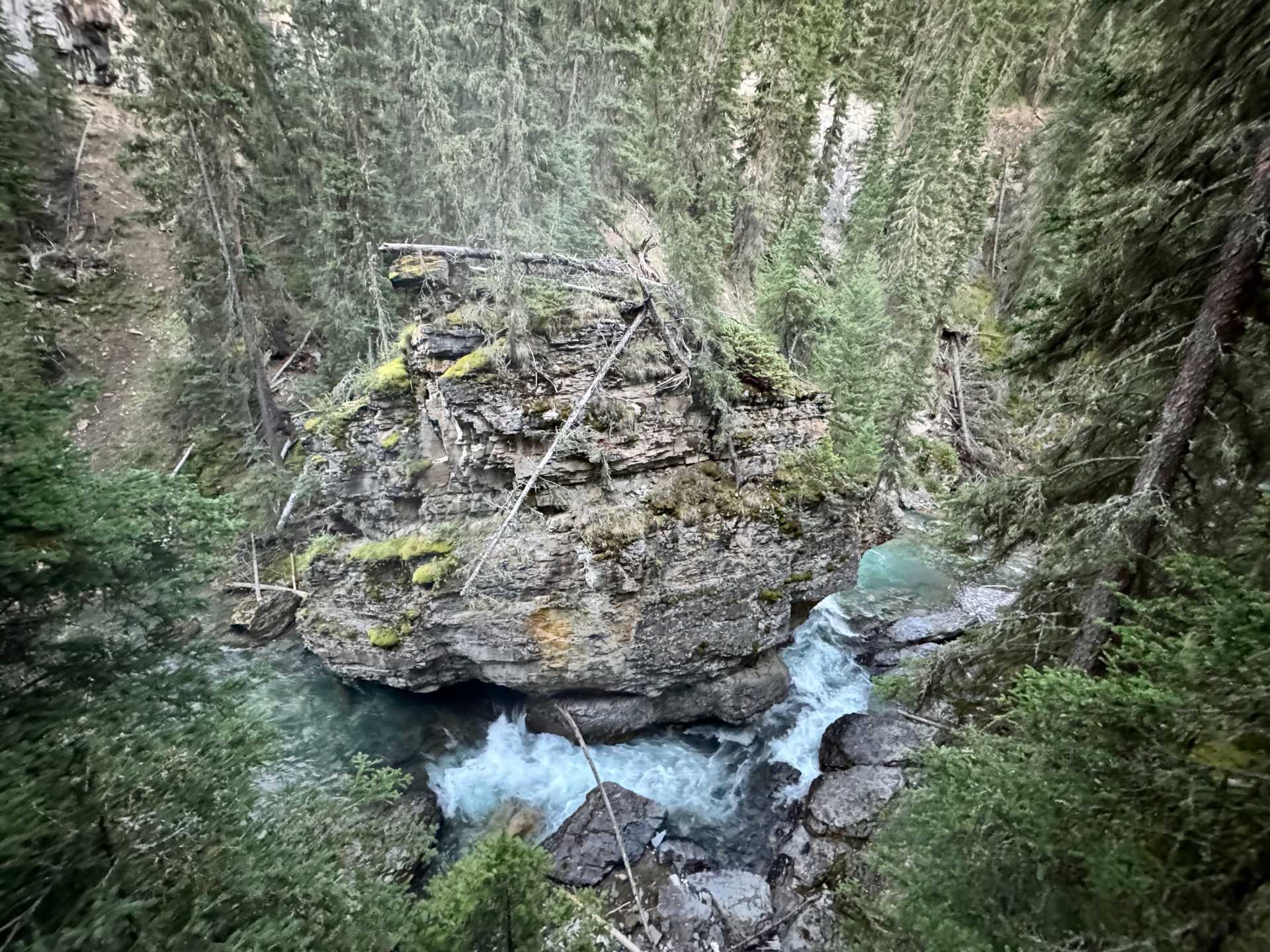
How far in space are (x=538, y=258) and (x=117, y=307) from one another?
20811 millimetres

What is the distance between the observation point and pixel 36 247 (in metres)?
19.4

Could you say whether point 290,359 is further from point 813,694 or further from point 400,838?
point 813,694

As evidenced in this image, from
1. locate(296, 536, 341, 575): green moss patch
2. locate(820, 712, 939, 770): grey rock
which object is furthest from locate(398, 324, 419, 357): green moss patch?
locate(820, 712, 939, 770): grey rock

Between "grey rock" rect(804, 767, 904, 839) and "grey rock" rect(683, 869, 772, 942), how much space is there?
1.67 metres

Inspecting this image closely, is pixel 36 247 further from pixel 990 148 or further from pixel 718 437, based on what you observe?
pixel 990 148

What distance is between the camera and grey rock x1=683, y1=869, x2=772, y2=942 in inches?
355

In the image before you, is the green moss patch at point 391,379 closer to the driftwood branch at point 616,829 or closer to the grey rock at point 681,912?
the driftwood branch at point 616,829

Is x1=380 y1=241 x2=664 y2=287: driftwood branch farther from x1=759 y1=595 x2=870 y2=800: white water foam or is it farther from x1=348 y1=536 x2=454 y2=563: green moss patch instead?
x1=759 y1=595 x2=870 y2=800: white water foam

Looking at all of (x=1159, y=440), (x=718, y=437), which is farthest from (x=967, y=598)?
(x=1159, y=440)

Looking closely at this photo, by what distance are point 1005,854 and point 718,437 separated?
875 cm

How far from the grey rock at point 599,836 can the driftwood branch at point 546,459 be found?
17.3 feet

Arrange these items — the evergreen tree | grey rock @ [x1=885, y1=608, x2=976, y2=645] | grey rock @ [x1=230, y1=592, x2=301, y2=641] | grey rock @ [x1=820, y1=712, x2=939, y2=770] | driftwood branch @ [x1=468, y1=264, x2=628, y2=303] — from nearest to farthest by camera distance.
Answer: driftwood branch @ [x1=468, y1=264, x2=628, y2=303] < grey rock @ [x1=820, y1=712, x2=939, y2=770] < grey rock @ [x1=230, y1=592, x2=301, y2=641] < grey rock @ [x1=885, y1=608, x2=976, y2=645] < the evergreen tree

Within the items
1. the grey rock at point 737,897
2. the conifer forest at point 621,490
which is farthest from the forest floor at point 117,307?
the grey rock at point 737,897

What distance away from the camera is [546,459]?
10.2m
